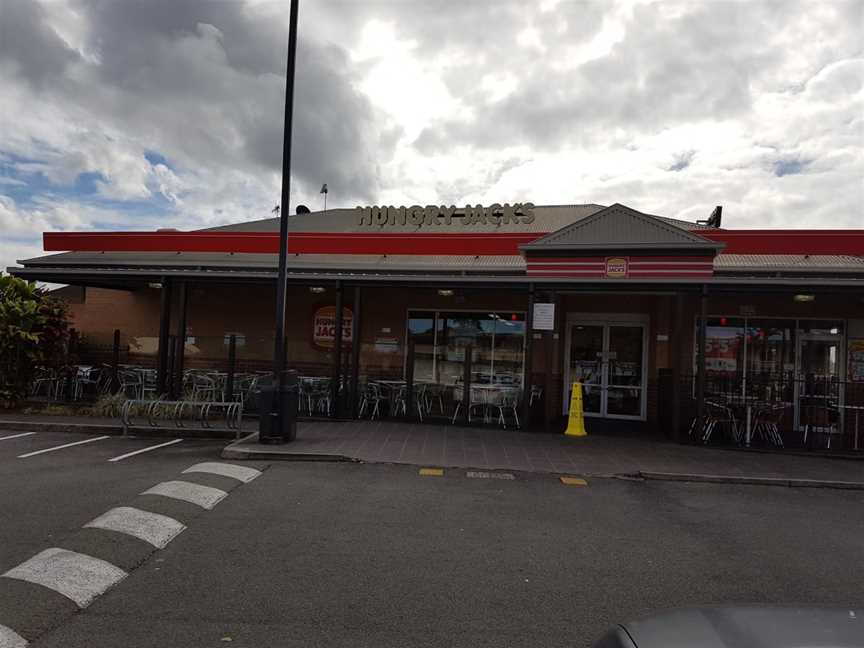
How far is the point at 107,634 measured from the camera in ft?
11.9

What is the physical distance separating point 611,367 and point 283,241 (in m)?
8.46

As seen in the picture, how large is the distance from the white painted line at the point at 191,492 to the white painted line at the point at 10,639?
8.87 feet

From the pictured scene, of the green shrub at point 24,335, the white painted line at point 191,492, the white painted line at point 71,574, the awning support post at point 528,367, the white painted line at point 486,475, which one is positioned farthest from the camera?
the green shrub at point 24,335

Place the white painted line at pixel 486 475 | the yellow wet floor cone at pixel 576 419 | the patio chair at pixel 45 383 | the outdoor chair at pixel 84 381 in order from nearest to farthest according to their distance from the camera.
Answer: the white painted line at pixel 486 475, the yellow wet floor cone at pixel 576 419, the patio chair at pixel 45 383, the outdoor chair at pixel 84 381

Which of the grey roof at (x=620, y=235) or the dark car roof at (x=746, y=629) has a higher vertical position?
the grey roof at (x=620, y=235)

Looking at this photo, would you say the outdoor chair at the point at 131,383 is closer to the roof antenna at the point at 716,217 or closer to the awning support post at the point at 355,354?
the awning support post at the point at 355,354

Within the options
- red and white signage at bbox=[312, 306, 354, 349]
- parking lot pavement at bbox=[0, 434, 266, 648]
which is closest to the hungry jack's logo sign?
red and white signage at bbox=[312, 306, 354, 349]

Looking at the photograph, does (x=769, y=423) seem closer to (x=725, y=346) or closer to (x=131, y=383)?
(x=725, y=346)

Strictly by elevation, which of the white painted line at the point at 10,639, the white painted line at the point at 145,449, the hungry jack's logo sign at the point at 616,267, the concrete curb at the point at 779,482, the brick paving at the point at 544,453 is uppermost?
the hungry jack's logo sign at the point at 616,267

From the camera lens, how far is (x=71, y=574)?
4.43m

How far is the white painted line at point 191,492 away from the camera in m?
6.49

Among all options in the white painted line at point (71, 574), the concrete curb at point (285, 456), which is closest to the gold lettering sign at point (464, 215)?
the concrete curb at point (285, 456)

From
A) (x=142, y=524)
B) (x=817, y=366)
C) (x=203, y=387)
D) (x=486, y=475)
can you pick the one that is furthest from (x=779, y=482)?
(x=203, y=387)

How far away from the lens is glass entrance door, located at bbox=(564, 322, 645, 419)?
47.2 ft
